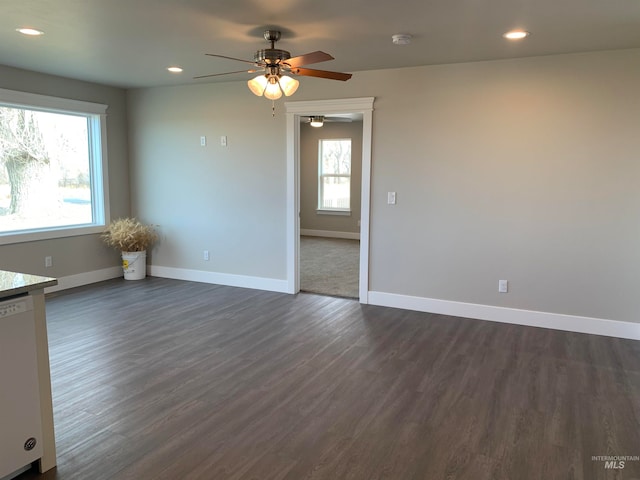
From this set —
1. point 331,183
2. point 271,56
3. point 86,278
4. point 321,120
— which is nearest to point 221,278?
point 86,278

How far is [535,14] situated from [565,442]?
8.73ft

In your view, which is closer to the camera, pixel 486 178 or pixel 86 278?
pixel 486 178

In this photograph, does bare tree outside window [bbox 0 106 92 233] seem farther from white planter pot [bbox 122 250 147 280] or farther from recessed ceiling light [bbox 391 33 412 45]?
recessed ceiling light [bbox 391 33 412 45]

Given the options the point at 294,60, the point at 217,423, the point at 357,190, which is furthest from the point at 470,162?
the point at 357,190

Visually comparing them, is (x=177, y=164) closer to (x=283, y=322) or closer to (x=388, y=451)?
(x=283, y=322)

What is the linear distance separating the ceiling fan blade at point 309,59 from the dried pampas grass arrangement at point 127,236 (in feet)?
12.4

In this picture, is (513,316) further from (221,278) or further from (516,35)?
(221,278)

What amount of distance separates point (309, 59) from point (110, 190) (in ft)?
14.0

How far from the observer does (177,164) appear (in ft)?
19.7

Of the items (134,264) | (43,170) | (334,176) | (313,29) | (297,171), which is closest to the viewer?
(313,29)

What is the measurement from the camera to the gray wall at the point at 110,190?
4984 millimetres

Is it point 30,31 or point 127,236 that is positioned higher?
point 30,31

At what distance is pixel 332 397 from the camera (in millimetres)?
2930

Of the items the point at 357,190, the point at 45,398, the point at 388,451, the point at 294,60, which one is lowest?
the point at 388,451
